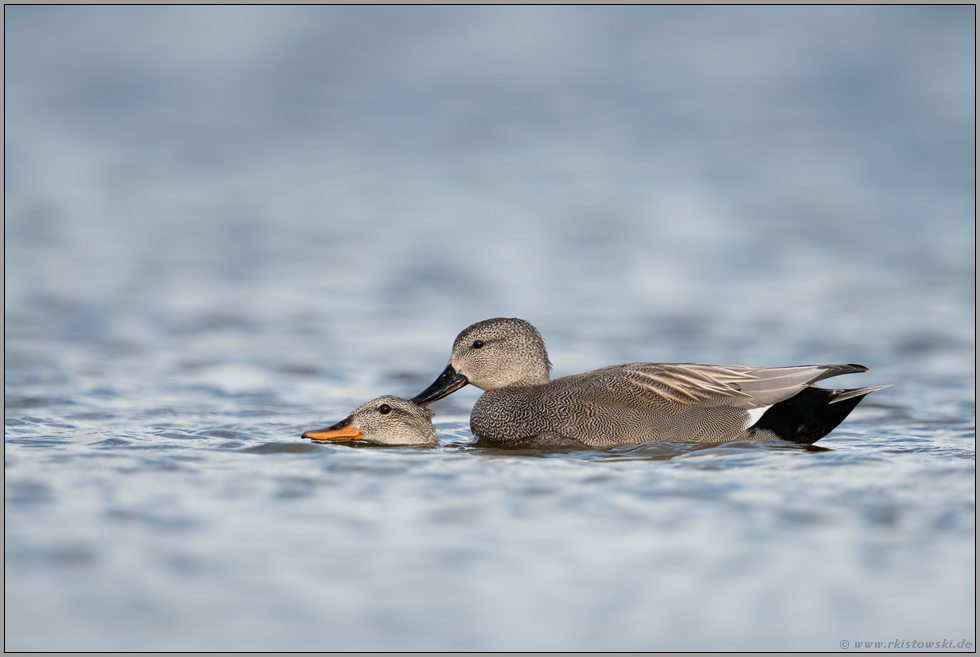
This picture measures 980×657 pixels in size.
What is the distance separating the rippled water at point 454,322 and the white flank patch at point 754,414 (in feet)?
0.69

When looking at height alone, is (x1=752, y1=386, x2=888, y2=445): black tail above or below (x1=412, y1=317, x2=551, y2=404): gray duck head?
below

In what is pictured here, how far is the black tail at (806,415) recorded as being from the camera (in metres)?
7.29

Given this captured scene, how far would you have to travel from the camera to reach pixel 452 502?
5.74 m

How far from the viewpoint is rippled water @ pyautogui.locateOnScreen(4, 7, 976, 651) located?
4.64 m

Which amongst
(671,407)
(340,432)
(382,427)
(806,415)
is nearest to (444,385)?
(382,427)

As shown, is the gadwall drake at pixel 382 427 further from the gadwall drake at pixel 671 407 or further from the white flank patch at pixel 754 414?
the white flank patch at pixel 754 414

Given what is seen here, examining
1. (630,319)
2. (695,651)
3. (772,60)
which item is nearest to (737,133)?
(772,60)

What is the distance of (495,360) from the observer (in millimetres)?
8188

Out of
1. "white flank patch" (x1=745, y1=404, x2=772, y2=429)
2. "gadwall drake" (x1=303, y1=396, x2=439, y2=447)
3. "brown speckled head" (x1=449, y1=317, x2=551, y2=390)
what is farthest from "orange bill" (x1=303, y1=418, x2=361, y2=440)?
"white flank patch" (x1=745, y1=404, x2=772, y2=429)

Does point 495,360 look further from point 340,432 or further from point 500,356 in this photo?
A: point 340,432

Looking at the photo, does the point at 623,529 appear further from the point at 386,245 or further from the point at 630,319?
the point at 386,245

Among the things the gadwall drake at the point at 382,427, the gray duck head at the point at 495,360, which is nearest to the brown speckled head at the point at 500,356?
the gray duck head at the point at 495,360

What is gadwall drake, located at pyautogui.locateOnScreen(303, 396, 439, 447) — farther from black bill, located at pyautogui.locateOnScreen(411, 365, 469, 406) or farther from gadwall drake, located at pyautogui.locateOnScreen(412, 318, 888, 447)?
black bill, located at pyautogui.locateOnScreen(411, 365, 469, 406)

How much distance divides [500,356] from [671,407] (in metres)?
1.40
